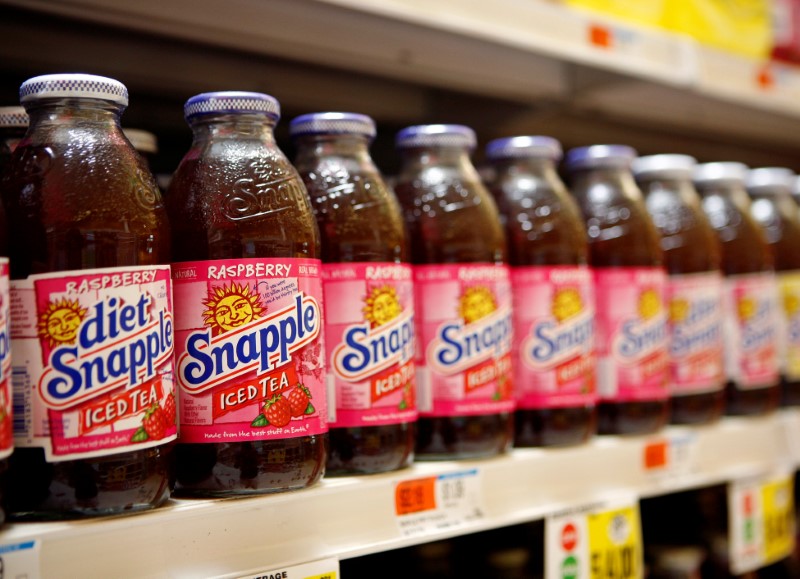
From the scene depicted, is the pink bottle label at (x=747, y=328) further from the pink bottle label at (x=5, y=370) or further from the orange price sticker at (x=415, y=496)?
the pink bottle label at (x=5, y=370)

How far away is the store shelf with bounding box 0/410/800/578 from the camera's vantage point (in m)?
0.83

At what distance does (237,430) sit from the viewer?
3.09 ft

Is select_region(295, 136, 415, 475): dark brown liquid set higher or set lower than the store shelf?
higher

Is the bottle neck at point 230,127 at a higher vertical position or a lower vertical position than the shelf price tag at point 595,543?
higher

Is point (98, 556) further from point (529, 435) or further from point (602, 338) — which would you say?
point (602, 338)

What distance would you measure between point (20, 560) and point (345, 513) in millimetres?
359

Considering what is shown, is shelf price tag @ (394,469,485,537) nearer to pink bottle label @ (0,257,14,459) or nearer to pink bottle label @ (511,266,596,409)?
pink bottle label @ (511,266,596,409)

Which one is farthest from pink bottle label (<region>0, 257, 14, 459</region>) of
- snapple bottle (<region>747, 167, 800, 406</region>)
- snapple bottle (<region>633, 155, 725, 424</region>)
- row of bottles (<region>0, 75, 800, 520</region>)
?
snapple bottle (<region>747, 167, 800, 406</region>)

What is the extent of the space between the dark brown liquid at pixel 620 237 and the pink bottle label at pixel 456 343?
0.30m

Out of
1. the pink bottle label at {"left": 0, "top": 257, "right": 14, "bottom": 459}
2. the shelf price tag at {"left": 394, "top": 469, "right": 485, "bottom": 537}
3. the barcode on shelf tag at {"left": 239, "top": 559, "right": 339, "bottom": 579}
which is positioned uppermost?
the pink bottle label at {"left": 0, "top": 257, "right": 14, "bottom": 459}

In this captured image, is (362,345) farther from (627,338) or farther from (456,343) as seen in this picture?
(627,338)

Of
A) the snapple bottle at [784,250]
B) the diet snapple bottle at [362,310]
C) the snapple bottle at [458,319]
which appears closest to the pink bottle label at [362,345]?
the diet snapple bottle at [362,310]

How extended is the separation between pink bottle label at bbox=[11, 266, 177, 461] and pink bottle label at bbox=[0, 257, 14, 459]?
0.07ft

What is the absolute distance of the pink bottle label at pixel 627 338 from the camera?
4.71 ft
